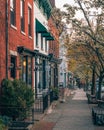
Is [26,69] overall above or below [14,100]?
above

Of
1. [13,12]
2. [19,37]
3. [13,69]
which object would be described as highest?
[13,12]

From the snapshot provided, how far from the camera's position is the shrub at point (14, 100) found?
17.9m

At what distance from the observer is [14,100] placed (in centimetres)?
1795

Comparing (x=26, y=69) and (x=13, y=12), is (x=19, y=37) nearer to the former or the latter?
(x=13, y=12)

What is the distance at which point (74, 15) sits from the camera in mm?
19641

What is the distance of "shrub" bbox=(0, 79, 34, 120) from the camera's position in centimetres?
1792

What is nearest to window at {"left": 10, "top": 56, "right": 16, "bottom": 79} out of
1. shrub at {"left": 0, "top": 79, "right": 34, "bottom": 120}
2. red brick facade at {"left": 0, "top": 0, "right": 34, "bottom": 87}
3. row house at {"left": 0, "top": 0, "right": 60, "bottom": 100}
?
row house at {"left": 0, "top": 0, "right": 60, "bottom": 100}

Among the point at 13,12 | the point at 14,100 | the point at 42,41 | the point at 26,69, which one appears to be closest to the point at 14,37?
the point at 13,12

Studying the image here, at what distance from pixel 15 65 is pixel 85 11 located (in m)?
4.88

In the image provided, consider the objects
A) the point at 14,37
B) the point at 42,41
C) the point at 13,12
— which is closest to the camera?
the point at 14,37

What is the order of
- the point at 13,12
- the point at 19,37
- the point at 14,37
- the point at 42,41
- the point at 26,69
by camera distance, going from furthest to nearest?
the point at 42,41
the point at 26,69
the point at 19,37
the point at 13,12
the point at 14,37

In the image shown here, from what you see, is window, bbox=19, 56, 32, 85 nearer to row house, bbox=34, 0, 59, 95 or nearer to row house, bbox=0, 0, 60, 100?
row house, bbox=0, 0, 60, 100

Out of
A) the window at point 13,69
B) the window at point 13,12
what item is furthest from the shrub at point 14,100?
the window at point 13,12

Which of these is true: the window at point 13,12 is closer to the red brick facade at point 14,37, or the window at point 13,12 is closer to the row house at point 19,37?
the row house at point 19,37
